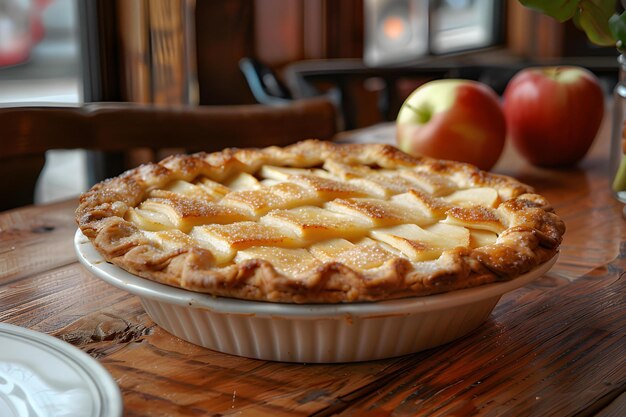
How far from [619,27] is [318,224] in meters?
0.51

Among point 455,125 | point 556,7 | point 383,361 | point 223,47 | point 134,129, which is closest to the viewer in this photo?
point 383,361

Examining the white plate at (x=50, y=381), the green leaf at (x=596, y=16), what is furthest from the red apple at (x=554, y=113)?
the white plate at (x=50, y=381)

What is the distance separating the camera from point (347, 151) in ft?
3.47

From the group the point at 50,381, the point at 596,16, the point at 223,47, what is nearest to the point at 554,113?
the point at 596,16

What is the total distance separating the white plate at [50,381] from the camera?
20.7 inches

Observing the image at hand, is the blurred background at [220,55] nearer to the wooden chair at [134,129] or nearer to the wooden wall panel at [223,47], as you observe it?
the wooden wall panel at [223,47]

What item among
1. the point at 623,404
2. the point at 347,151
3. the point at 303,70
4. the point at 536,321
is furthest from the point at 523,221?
the point at 303,70

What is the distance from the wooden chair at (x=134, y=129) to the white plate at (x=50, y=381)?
0.79 meters

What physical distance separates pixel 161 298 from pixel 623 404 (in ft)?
1.23

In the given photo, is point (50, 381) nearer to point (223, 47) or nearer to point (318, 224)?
point (318, 224)

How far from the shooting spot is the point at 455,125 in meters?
1.26

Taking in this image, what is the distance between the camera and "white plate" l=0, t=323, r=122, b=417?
526 millimetres

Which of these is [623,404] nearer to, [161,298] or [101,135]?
[161,298]

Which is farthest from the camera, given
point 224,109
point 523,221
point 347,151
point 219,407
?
point 224,109
